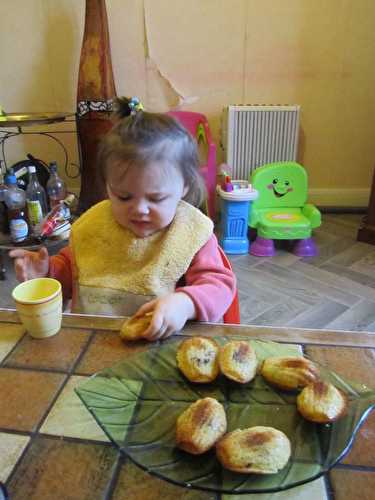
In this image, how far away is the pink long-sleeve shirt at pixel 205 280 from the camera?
0.74 metres

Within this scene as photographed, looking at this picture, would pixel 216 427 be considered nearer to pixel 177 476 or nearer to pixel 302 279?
pixel 177 476

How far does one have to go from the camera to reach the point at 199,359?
0.53 meters

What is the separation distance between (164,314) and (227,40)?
2311mm

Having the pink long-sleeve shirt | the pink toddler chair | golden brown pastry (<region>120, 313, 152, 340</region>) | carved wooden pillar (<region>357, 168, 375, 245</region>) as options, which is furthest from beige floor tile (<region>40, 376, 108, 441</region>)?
carved wooden pillar (<region>357, 168, 375, 245</region>)

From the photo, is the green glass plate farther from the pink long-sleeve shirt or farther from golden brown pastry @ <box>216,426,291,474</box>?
the pink long-sleeve shirt

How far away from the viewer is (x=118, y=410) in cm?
47

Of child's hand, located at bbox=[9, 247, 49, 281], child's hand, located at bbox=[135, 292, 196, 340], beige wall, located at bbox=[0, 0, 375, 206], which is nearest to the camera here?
child's hand, located at bbox=[135, 292, 196, 340]

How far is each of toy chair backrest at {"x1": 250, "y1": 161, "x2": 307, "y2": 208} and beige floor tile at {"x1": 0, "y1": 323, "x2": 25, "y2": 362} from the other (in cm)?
190

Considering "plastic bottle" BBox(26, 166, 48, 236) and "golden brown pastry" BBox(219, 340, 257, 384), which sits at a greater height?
"golden brown pastry" BBox(219, 340, 257, 384)

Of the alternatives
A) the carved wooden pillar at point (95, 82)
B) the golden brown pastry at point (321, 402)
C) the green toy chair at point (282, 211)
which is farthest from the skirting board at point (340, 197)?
the golden brown pastry at point (321, 402)

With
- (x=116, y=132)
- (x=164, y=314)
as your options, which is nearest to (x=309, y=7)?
(x=116, y=132)

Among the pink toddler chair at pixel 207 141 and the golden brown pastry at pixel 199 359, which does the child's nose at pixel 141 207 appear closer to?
the golden brown pastry at pixel 199 359

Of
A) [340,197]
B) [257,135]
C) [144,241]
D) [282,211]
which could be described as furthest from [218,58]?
[144,241]

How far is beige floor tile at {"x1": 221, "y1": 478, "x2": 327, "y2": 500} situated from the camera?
1.26 feet
